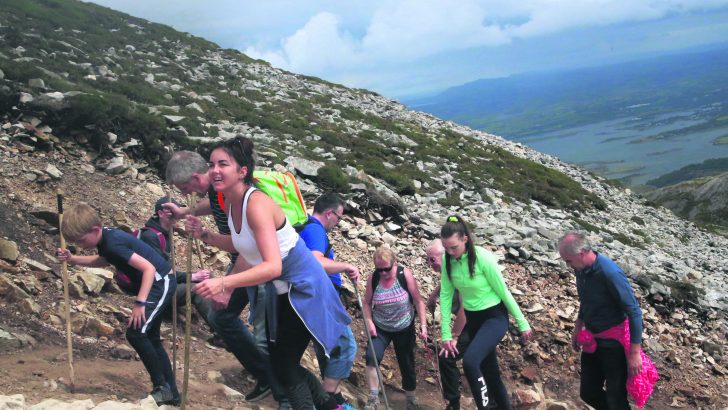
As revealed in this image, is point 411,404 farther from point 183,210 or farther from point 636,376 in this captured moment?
point 183,210

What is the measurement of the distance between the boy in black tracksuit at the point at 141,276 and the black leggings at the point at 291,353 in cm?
157

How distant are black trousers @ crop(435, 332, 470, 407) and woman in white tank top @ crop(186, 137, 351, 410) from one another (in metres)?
2.53

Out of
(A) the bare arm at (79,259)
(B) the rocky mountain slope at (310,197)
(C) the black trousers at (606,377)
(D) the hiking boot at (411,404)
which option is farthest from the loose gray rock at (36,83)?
(C) the black trousers at (606,377)

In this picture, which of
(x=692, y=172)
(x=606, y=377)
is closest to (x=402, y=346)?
(x=606, y=377)

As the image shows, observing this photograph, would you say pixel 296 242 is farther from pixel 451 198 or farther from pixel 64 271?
pixel 451 198

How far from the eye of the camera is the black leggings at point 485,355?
19.2ft

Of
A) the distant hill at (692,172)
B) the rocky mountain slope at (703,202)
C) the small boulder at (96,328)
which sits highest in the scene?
the small boulder at (96,328)

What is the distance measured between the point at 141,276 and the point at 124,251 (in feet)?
0.99

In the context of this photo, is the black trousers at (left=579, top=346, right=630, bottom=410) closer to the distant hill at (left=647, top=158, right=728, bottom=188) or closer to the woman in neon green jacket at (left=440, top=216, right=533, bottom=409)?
the woman in neon green jacket at (left=440, top=216, right=533, bottom=409)

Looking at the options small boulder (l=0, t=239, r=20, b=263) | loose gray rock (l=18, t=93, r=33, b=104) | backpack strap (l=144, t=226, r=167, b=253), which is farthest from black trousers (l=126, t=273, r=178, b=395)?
loose gray rock (l=18, t=93, r=33, b=104)

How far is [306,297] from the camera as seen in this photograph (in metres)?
3.97

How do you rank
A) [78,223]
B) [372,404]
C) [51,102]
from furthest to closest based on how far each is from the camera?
[51,102] → [372,404] → [78,223]

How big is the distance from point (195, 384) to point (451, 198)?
A: 1364cm

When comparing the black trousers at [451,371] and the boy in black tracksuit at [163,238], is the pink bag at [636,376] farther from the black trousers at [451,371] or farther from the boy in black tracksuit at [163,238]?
the boy in black tracksuit at [163,238]
